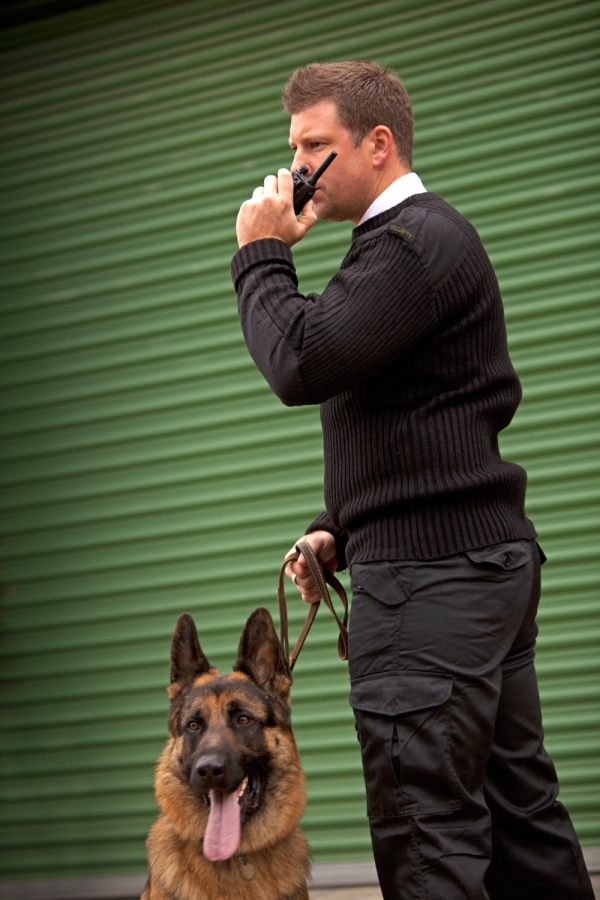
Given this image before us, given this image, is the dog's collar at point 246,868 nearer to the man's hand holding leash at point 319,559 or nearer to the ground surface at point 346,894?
the man's hand holding leash at point 319,559

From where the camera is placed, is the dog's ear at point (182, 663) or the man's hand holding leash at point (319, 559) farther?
the dog's ear at point (182, 663)

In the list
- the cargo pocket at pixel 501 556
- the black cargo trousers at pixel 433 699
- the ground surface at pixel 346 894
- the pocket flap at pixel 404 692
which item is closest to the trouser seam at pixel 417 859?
the black cargo trousers at pixel 433 699

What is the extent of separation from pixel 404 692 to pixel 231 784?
2.94ft

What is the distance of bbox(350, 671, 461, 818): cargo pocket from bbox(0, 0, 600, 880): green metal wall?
2265 mm

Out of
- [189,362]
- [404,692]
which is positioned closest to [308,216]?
[404,692]

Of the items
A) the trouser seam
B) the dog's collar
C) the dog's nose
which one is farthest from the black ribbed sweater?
the dog's collar

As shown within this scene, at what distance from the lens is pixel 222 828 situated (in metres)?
2.55

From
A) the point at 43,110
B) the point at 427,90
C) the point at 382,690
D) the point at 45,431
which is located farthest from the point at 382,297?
the point at 43,110

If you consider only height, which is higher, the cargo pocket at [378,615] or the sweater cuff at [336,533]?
the sweater cuff at [336,533]

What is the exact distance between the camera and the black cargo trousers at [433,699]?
1.88 metres

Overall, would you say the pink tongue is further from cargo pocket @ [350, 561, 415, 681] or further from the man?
cargo pocket @ [350, 561, 415, 681]

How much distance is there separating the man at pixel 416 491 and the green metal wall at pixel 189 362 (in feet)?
6.03

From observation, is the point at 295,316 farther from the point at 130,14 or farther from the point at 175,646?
the point at 130,14

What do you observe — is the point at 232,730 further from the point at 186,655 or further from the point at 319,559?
the point at 319,559
